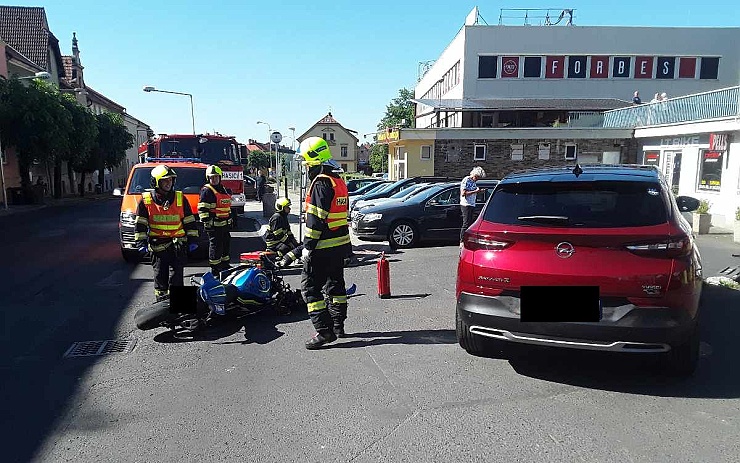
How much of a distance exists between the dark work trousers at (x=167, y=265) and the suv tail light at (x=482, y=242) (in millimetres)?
3530

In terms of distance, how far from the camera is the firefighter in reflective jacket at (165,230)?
6.15 meters

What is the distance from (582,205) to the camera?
13.6 feet

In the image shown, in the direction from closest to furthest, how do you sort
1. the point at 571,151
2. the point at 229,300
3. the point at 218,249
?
the point at 229,300 → the point at 218,249 → the point at 571,151

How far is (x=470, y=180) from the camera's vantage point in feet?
35.0

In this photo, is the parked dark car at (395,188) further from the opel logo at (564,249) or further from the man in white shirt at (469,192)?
the opel logo at (564,249)

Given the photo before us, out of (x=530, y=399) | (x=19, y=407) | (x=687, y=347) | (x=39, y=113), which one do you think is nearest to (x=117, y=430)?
(x=19, y=407)

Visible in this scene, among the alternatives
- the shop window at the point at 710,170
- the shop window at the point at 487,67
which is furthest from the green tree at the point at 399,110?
the shop window at the point at 710,170

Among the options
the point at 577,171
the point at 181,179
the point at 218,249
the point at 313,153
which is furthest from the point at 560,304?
the point at 181,179

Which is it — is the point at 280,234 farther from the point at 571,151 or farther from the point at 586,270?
the point at 571,151

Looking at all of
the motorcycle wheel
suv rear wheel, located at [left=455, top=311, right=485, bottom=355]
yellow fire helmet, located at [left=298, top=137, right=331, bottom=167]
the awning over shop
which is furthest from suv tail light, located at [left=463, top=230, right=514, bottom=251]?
the awning over shop

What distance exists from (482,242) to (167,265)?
3.87 metres

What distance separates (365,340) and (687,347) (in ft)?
9.28

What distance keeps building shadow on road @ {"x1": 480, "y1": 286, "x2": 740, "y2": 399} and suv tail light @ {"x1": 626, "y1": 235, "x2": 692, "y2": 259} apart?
38.2 inches

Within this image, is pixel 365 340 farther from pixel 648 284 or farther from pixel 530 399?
pixel 648 284
